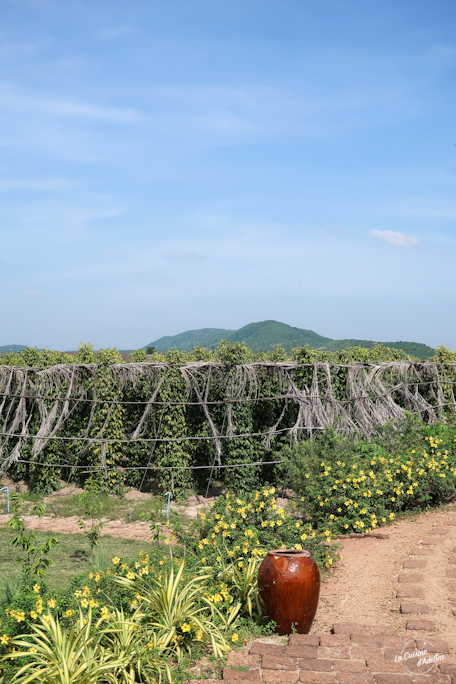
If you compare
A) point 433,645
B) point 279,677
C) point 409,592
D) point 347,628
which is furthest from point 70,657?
point 409,592

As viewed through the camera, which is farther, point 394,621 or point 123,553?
point 123,553

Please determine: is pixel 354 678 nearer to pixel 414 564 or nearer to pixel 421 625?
pixel 421 625

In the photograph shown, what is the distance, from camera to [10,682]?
11.9ft

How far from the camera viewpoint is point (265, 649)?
4.23m

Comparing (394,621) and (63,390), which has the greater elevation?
(63,390)

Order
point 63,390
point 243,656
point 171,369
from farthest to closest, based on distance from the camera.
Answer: point 63,390 < point 171,369 < point 243,656

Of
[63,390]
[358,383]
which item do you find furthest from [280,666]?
[63,390]

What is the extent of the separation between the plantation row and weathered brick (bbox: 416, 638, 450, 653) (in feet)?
20.7

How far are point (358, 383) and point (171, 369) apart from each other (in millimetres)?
3975

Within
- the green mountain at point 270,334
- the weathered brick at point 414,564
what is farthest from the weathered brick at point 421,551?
the green mountain at point 270,334

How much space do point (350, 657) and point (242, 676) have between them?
2.78 feet

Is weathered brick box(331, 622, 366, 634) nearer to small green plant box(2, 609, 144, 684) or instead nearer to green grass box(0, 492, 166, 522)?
small green plant box(2, 609, 144, 684)

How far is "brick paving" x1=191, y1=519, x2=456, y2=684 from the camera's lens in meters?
3.82

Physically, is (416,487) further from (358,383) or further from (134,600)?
(134,600)
